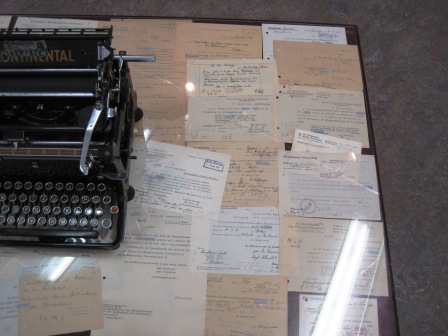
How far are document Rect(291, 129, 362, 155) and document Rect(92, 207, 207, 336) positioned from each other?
53 cm

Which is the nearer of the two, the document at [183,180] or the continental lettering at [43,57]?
the continental lettering at [43,57]

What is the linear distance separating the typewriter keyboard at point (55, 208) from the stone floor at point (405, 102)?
939 mm

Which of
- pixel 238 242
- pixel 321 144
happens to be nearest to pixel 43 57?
pixel 238 242

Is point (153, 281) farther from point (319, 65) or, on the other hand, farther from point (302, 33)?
point (302, 33)

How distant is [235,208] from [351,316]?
1.80ft

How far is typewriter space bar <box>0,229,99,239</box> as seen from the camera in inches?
51.3

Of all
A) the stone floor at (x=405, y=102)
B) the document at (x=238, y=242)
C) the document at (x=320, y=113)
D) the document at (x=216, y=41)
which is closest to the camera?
the document at (x=238, y=242)

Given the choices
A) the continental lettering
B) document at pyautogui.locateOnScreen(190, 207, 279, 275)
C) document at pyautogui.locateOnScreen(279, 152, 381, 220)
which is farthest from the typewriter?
document at pyautogui.locateOnScreen(279, 152, 381, 220)

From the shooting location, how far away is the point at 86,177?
4.40ft

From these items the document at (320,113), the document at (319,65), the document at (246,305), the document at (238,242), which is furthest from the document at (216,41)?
the document at (246,305)

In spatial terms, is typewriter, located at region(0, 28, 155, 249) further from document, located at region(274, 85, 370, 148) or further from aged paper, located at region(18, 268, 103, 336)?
document, located at region(274, 85, 370, 148)

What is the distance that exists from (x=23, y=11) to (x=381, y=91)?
1671mm

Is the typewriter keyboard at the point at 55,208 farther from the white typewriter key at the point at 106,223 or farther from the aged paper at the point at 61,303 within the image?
the aged paper at the point at 61,303

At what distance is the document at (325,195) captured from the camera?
149 centimetres
